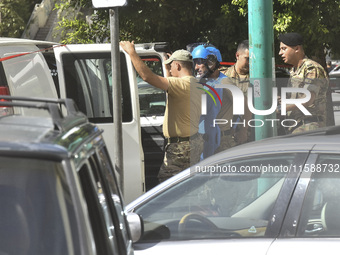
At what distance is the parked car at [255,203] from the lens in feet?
11.5

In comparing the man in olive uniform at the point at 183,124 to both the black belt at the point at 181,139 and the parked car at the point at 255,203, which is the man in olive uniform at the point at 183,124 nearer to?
the black belt at the point at 181,139

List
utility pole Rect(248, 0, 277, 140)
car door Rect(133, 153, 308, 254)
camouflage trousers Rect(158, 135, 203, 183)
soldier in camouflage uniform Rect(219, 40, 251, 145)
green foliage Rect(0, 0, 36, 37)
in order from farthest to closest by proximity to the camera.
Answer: green foliage Rect(0, 0, 36, 37)
camouflage trousers Rect(158, 135, 203, 183)
soldier in camouflage uniform Rect(219, 40, 251, 145)
utility pole Rect(248, 0, 277, 140)
car door Rect(133, 153, 308, 254)

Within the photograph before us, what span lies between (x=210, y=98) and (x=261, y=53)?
959 mm

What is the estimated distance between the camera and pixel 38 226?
82.8 inches

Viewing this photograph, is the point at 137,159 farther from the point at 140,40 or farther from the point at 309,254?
the point at 140,40

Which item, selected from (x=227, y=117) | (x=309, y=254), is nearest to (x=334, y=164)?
(x=309, y=254)

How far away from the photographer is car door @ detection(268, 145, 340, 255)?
343 cm

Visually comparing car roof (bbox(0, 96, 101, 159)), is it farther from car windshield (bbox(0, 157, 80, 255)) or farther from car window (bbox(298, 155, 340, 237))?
car window (bbox(298, 155, 340, 237))

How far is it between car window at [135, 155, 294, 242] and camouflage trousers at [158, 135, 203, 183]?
8.19 ft

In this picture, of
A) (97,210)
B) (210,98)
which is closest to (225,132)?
(210,98)

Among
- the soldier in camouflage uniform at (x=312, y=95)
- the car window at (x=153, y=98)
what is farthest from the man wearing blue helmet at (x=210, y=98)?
the car window at (x=153, y=98)

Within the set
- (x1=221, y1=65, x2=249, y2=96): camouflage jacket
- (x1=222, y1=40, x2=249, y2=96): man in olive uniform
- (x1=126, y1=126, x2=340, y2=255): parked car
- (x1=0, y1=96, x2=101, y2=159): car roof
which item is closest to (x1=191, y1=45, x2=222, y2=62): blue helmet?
(x1=221, y1=65, x2=249, y2=96): camouflage jacket

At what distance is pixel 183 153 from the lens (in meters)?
6.68

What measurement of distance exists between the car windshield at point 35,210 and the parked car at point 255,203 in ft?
5.22
